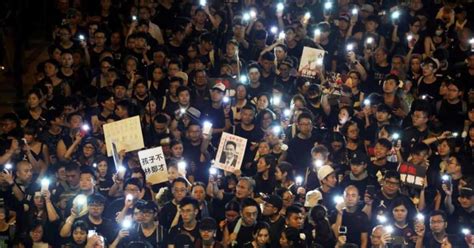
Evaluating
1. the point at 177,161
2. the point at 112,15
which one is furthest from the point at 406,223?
the point at 112,15

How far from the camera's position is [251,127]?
10.1 metres

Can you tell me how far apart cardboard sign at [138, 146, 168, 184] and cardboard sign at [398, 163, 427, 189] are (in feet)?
9.03

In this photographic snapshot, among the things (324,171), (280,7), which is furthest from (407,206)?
(280,7)

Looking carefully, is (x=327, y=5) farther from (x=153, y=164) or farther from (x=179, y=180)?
(x=179, y=180)

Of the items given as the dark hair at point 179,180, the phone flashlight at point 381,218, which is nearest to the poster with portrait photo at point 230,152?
the dark hair at point 179,180

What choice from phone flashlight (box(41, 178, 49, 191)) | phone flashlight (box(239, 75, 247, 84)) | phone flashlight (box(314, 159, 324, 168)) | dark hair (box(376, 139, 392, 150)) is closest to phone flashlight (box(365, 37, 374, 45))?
phone flashlight (box(239, 75, 247, 84))

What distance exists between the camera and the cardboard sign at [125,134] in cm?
942

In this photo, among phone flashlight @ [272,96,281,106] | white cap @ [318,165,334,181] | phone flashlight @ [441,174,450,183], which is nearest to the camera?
phone flashlight @ [441,174,450,183]

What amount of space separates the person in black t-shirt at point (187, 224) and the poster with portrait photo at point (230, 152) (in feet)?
4.10

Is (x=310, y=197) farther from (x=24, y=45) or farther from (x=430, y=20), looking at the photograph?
(x=24, y=45)

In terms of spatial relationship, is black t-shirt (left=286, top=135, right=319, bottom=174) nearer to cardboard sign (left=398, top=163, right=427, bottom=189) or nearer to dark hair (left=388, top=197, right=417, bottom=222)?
cardboard sign (left=398, top=163, right=427, bottom=189)

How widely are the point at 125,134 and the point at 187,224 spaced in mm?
1842

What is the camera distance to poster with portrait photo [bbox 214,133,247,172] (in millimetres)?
9344

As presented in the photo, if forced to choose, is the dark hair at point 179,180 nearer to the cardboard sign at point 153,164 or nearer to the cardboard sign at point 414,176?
the cardboard sign at point 153,164
